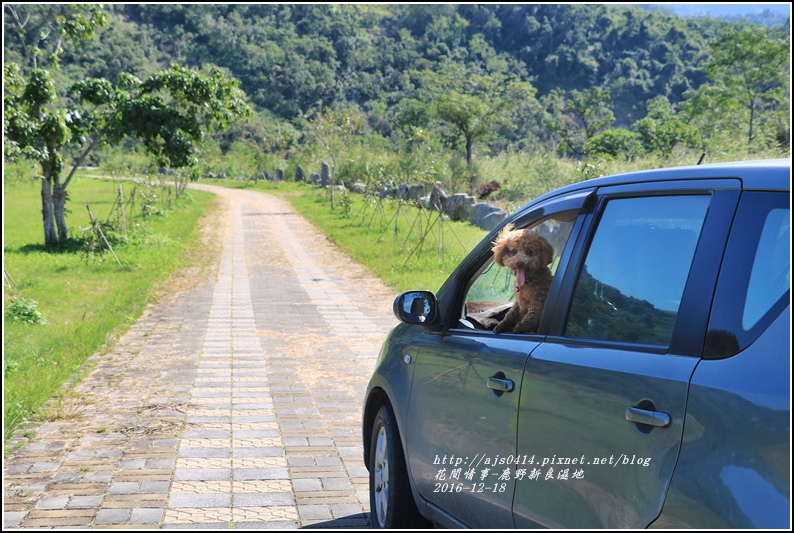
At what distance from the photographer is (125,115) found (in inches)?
749

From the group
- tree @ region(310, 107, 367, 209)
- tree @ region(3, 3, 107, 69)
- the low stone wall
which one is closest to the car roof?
the low stone wall

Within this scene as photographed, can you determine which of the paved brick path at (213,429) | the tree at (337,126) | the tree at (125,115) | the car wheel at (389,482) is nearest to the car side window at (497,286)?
the car wheel at (389,482)

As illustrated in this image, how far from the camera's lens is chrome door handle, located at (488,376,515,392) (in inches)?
114

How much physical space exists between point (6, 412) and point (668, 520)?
19.4 ft

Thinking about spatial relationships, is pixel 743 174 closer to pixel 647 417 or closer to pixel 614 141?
pixel 647 417

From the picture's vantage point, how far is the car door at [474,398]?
2939mm

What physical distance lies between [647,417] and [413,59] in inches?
4582

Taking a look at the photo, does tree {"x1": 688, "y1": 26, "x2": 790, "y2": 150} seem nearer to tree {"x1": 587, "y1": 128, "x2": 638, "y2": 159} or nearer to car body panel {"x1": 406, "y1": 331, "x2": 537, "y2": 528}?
tree {"x1": 587, "y1": 128, "x2": 638, "y2": 159}

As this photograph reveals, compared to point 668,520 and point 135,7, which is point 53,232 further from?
point 135,7

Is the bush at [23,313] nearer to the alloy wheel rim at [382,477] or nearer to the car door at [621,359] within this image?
the alloy wheel rim at [382,477]

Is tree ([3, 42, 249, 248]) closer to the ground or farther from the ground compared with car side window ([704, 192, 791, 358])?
farther from the ground

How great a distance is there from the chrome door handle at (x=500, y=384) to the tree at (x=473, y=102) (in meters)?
40.2

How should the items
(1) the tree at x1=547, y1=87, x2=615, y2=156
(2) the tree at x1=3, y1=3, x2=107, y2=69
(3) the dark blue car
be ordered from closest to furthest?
(3) the dark blue car → (2) the tree at x1=3, y1=3, x2=107, y2=69 → (1) the tree at x1=547, y1=87, x2=615, y2=156

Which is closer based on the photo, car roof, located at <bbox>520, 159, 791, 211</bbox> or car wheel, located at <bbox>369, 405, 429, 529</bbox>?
car roof, located at <bbox>520, 159, 791, 211</bbox>
